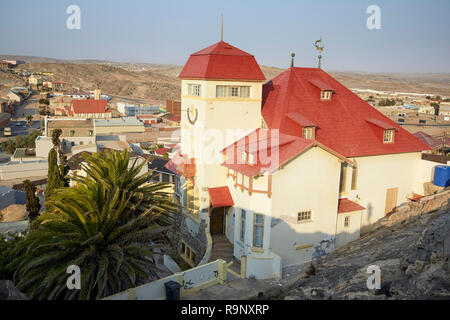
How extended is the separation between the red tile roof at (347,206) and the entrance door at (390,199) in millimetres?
3882

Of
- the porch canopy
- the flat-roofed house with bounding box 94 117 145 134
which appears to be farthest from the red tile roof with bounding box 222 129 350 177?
the flat-roofed house with bounding box 94 117 145 134

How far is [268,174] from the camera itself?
68.8ft

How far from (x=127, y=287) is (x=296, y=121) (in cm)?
1450

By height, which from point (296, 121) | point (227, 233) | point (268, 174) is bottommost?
point (227, 233)

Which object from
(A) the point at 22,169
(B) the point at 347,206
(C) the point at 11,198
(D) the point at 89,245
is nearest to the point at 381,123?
(B) the point at 347,206

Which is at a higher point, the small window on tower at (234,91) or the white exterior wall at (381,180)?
the small window on tower at (234,91)

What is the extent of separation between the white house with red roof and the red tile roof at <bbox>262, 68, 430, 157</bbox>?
8 cm

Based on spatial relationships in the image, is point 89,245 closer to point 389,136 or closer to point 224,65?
point 224,65

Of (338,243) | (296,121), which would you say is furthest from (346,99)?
(338,243)

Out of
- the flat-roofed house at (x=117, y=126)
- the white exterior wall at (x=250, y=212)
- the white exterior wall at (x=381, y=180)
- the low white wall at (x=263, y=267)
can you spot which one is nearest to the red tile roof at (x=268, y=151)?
the white exterior wall at (x=250, y=212)

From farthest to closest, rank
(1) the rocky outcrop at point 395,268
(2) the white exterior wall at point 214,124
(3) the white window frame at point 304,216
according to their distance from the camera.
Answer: (2) the white exterior wall at point 214,124
(3) the white window frame at point 304,216
(1) the rocky outcrop at point 395,268

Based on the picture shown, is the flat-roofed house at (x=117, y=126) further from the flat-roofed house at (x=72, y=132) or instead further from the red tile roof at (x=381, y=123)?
the red tile roof at (x=381, y=123)

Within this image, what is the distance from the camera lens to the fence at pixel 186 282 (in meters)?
16.1
